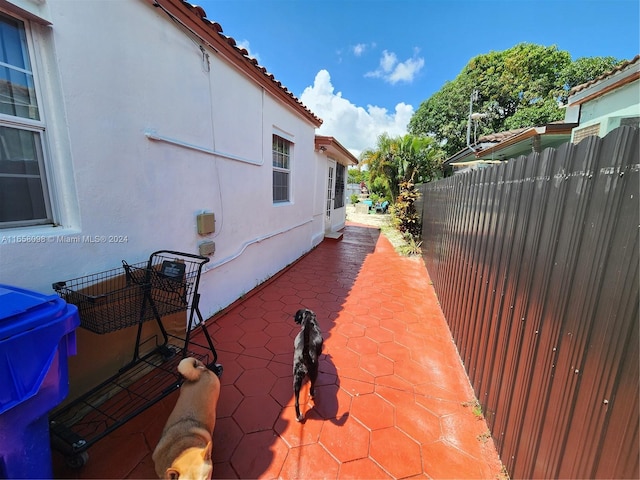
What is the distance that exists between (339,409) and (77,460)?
190 centimetres

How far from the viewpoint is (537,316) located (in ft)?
5.39

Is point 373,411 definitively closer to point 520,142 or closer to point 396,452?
point 396,452

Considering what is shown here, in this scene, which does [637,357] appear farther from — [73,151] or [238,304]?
[238,304]

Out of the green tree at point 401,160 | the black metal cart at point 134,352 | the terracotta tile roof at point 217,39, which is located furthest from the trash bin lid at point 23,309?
the green tree at point 401,160

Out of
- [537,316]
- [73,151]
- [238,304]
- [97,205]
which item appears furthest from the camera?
[238,304]

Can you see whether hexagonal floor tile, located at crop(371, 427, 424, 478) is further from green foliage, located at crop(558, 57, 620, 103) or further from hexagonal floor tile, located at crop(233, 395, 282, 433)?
green foliage, located at crop(558, 57, 620, 103)

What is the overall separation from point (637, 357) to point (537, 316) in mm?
731

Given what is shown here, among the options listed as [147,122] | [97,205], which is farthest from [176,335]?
[147,122]

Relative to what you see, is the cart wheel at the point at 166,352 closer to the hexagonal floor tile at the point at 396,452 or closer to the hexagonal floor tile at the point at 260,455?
the hexagonal floor tile at the point at 260,455

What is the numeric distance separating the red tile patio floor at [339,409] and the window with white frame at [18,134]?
1.86 meters

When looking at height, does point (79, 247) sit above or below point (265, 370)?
above

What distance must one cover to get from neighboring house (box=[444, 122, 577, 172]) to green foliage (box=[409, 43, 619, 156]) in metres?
12.4

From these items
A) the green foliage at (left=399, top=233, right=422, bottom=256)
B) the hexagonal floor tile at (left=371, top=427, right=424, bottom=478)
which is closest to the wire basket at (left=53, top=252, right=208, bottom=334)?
the hexagonal floor tile at (left=371, top=427, right=424, bottom=478)

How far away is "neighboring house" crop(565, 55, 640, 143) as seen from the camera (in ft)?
17.1
